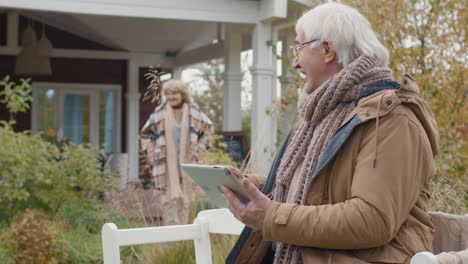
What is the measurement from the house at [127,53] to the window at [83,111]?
2cm

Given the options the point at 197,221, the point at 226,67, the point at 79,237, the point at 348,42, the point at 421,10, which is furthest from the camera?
the point at 226,67

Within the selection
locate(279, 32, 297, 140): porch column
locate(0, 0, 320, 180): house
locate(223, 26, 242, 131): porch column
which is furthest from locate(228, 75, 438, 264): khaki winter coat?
locate(223, 26, 242, 131): porch column

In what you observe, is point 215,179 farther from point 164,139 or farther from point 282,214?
point 164,139

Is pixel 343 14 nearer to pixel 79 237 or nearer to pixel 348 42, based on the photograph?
pixel 348 42

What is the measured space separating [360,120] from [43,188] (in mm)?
6821

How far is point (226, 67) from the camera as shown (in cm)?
1252

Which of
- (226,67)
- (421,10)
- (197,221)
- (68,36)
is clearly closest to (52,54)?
(68,36)

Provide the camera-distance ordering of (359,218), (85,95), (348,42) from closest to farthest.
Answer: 1. (359,218)
2. (348,42)
3. (85,95)

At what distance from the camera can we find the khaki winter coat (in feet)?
7.59

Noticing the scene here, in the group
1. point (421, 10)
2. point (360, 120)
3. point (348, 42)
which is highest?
point (421, 10)

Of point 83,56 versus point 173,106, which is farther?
point 83,56

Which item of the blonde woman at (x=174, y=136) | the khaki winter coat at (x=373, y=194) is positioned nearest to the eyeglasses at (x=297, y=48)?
the khaki winter coat at (x=373, y=194)

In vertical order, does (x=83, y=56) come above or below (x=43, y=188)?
above

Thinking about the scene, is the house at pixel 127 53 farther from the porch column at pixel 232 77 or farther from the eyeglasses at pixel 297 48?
the eyeglasses at pixel 297 48
